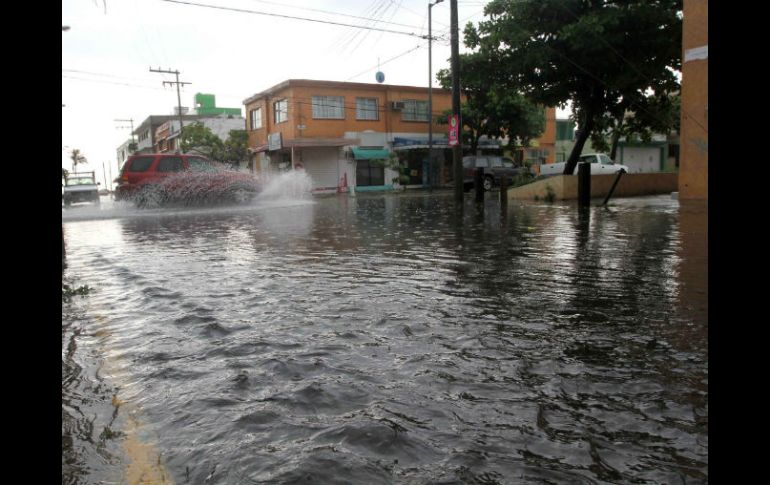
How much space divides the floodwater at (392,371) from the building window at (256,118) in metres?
→ 34.2

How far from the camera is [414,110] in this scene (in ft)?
129

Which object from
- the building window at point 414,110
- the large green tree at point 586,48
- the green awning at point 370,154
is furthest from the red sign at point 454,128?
the building window at point 414,110

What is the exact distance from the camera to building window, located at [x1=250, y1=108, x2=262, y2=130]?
4019 cm

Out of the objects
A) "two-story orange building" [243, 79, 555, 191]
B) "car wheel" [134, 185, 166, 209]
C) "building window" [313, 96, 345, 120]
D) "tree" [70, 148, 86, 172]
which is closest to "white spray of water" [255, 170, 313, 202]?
"car wheel" [134, 185, 166, 209]

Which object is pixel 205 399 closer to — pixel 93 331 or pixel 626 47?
pixel 93 331

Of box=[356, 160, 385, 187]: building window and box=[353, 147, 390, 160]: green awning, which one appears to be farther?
box=[356, 160, 385, 187]: building window

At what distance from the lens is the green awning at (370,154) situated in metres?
36.3

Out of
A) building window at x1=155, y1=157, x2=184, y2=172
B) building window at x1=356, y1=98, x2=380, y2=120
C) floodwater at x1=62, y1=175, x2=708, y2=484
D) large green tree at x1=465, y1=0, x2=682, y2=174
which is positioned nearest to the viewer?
floodwater at x1=62, y1=175, x2=708, y2=484

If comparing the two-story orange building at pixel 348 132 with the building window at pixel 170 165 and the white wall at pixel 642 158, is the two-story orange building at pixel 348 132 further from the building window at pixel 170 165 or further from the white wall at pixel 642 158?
the building window at pixel 170 165

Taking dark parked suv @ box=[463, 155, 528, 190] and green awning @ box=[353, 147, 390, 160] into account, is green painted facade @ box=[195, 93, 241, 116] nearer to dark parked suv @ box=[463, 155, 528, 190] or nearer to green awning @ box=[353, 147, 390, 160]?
green awning @ box=[353, 147, 390, 160]

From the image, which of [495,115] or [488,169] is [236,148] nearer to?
[495,115]

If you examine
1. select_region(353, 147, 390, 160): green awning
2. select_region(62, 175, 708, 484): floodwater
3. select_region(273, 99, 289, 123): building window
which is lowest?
select_region(62, 175, 708, 484): floodwater

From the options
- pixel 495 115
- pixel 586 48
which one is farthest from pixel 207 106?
pixel 586 48

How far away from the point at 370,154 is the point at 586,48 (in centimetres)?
2059
